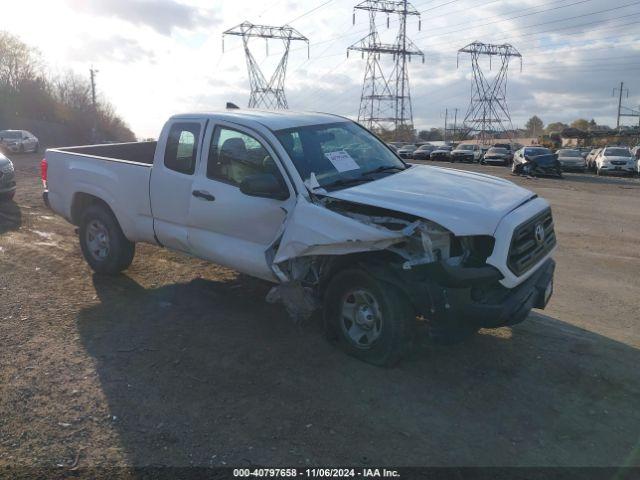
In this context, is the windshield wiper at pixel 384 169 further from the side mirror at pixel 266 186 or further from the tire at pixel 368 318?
the tire at pixel 368 318

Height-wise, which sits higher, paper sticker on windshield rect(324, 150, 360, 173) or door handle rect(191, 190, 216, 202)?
paper sticker on windshield rect(324, 150, 360, 173)

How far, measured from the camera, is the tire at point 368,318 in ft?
13.8

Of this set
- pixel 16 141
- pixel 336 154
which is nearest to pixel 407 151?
pixel 16 141

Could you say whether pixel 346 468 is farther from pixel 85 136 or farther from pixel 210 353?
pixel 85 136

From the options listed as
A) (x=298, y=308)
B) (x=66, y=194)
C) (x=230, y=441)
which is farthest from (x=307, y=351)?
(x=66, y=194)

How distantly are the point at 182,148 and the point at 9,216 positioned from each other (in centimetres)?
669

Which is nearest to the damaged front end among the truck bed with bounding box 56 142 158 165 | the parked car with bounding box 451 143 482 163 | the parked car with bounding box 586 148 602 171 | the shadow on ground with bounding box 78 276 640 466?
the shadow on ground with bounding box 78 276 640 466

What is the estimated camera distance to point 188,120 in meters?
5.75

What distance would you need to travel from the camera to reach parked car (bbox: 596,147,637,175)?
92.2 feet

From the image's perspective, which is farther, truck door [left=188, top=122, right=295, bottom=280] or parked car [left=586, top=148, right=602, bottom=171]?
parked car [left=586, top=148, right=602, bottom=171]

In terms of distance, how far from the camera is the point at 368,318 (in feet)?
14.5

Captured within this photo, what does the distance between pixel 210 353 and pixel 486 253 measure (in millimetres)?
2371

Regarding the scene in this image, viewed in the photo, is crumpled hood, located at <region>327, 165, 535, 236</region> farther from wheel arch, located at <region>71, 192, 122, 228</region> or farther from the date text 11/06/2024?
wheel arch, located at <region>71, 192, 122, 228</region>

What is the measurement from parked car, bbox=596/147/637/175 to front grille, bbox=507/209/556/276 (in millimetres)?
26926
